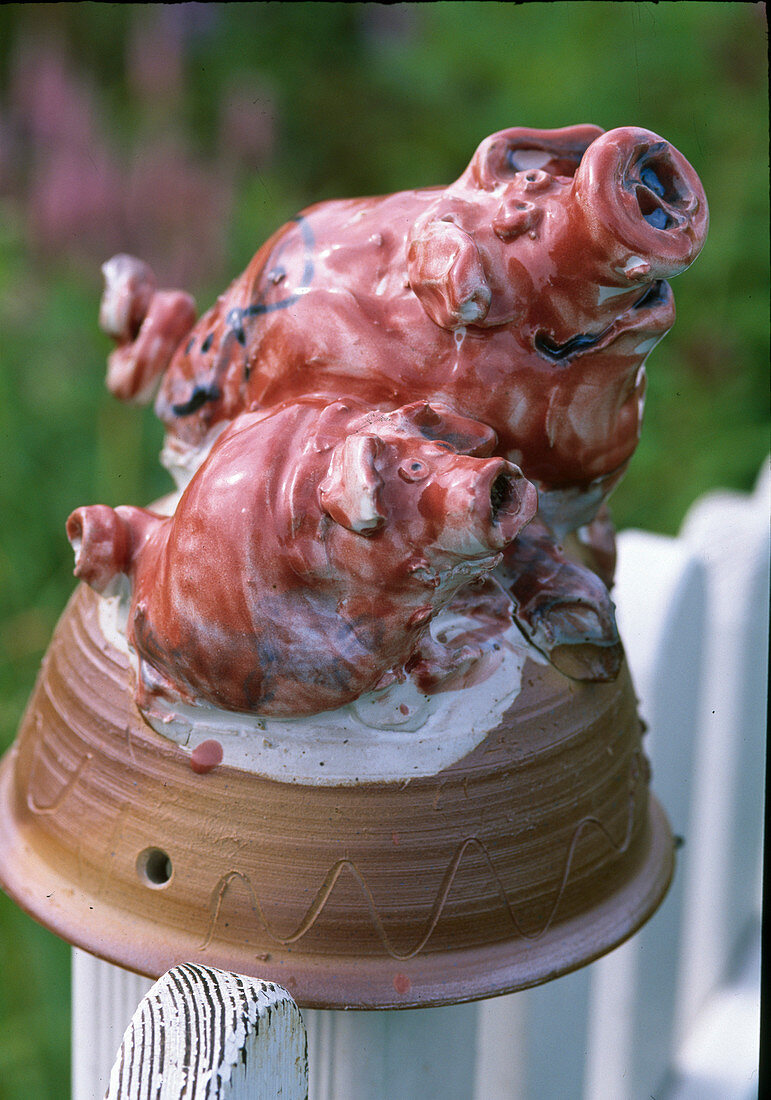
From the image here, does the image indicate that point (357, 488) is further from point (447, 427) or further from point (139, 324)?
point (139, 324)

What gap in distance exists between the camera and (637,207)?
0.55m

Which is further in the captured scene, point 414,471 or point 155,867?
point 155,867

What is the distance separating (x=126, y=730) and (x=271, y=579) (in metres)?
0.14

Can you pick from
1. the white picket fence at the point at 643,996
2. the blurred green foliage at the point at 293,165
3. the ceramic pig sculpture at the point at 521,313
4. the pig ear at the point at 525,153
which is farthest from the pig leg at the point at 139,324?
the blurred green foliage at the point at 293,165

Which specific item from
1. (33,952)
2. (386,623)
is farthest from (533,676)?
(33,952)

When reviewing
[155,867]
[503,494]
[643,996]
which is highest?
[503,494]

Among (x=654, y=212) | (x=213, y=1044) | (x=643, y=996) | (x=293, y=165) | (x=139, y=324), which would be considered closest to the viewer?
(x=213, y=1044)

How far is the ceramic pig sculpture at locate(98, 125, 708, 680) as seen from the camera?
1.82 feet

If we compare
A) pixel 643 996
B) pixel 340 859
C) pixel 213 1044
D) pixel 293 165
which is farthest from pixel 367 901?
pixel 293 165

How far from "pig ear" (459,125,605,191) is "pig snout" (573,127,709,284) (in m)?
0.06

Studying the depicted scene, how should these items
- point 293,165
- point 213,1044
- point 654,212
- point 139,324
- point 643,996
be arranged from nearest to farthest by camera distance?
point 213,1044, point 654,212, point 139,324, point 643,996, point 293,165

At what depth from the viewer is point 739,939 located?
51.8 inches

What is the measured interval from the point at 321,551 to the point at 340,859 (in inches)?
6.0

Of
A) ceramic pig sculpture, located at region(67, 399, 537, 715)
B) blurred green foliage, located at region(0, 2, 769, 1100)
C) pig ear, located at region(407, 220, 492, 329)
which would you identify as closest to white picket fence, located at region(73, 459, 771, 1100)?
ceramic pig sculpture, located at region(67, 399, 537, 715)
